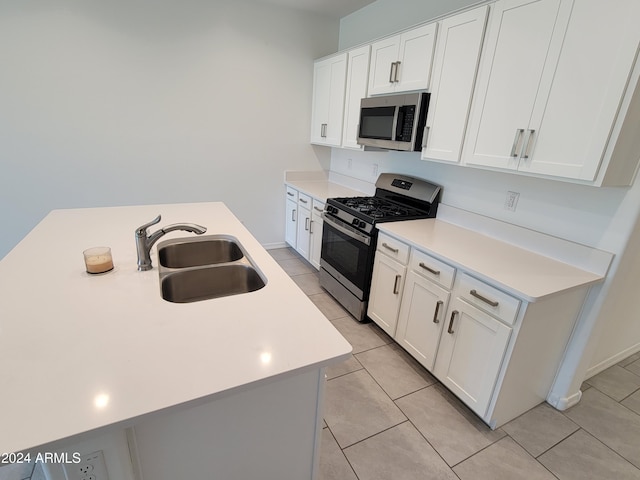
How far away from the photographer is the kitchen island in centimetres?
72

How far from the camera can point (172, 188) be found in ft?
11.4

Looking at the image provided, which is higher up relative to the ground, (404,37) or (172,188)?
(404,37)

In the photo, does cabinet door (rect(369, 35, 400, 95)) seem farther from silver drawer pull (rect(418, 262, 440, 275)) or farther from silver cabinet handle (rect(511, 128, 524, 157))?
silver drawer pull (rect(418, 262, 440, 275))

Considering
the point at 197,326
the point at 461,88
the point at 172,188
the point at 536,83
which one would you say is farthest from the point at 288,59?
the point at 197,326

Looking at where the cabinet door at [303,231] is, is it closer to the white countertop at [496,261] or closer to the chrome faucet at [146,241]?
the white countertop at [496,261]

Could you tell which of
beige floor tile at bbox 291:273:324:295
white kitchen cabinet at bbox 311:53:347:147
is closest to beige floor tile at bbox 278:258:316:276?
beige floor tile at bbox 291:273:324:295

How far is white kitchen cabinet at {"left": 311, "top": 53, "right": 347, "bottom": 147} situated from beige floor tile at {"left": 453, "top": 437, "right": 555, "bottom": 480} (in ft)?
9.15

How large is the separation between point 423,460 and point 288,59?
3.81m

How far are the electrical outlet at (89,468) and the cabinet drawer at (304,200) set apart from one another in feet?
9.52

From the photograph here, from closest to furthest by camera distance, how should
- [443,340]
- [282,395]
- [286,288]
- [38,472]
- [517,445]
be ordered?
1. [282,395]
2. [286,288]
3. [38,472]
4. [517,445]
5. [443,340]

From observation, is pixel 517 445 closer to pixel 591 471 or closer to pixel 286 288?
pixel 591 471

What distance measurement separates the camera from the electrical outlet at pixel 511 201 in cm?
207

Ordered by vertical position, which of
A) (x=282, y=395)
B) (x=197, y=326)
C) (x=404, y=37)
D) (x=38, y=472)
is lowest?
(x=38, y=472)

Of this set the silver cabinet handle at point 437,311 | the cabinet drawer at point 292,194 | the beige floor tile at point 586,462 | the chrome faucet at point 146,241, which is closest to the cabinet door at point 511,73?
the silver cabinet handle at point 437,311
